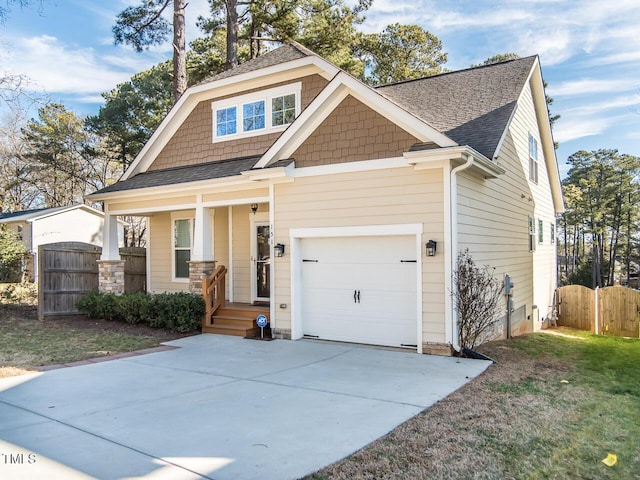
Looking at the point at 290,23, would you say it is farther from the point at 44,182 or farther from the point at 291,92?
the point at 44,182

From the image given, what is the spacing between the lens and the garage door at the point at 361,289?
8.24m

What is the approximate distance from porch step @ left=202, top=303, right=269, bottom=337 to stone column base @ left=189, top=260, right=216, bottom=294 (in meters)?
0.75

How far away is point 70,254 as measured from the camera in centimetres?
1244

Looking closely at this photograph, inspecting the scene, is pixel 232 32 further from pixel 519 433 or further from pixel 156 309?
pixel 519 433

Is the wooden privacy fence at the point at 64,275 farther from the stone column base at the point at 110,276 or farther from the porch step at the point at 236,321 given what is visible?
the porch step at the point at 236,321

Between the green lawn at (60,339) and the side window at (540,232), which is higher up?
the side window at (540,232)

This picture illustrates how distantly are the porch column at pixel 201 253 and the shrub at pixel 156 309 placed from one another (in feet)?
1.26

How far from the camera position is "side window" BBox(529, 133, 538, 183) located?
13.1 meters

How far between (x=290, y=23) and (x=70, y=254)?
45.4 feet

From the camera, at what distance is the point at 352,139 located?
864cm

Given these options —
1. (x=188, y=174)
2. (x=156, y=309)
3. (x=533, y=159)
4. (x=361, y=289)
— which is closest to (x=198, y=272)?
(x=156, y=309)

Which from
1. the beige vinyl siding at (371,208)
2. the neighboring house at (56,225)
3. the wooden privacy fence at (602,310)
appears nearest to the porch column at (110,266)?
the beige vinyl siding at (371,208)

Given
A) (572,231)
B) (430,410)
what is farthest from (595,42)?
(572,231)

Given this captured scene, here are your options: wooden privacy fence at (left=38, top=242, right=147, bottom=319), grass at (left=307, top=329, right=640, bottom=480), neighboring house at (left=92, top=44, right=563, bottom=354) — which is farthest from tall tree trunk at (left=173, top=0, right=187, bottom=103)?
grass at (left=307, top=329, right=640, bottom=480)
